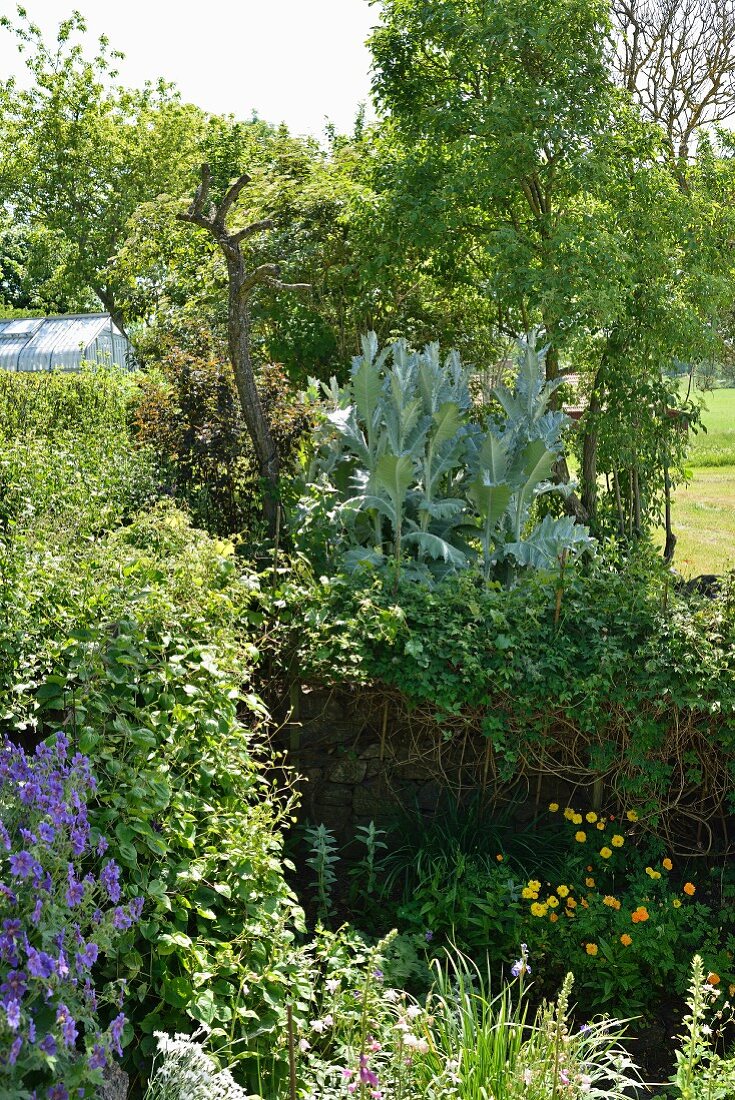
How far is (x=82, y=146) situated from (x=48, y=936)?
82.8 ft

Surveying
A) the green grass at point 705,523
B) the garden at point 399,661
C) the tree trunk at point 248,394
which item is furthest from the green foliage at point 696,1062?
the green grass at point 705,523

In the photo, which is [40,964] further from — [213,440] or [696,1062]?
[213,440]

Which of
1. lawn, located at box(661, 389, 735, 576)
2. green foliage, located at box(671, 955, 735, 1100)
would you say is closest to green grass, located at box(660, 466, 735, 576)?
lawn, located at box(661, 389, 735, 576)

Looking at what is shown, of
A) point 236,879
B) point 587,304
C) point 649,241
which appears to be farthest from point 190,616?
point 649,241

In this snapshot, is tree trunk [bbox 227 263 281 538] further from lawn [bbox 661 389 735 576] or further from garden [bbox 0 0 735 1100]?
lawn [bbox 661 389 735 576]

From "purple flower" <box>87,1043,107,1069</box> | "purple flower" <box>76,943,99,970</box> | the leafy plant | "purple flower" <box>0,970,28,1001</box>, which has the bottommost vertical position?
the leafy plant

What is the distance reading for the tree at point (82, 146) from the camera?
2422cm

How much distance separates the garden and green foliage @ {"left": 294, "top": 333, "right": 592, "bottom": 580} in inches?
1.0

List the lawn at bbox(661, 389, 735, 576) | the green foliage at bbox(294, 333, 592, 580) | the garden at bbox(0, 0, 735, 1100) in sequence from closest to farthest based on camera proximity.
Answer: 1. the garden at bbox(0, 0, 735, 1100)
2. the green foliage at bbox(294, 333, 592, 580)
3. the lawn at bbox(661, 389, 735, 576)

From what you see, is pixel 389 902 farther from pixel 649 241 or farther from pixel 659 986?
pixel 649 241

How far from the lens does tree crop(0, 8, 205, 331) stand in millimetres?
24219

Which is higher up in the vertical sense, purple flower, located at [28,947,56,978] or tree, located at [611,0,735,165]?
tree, located at [611,0,735,165]

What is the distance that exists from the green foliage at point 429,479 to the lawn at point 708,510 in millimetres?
1907

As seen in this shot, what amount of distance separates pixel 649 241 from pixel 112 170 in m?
20.0
